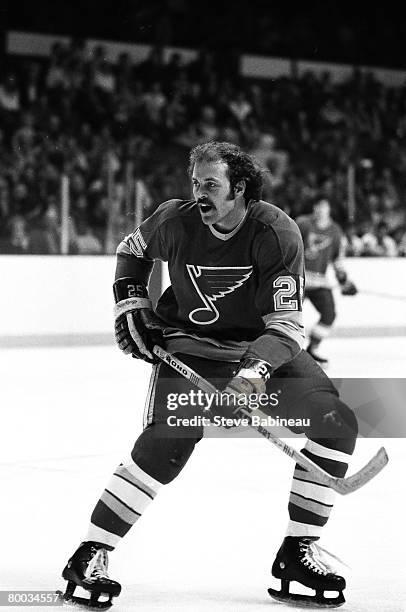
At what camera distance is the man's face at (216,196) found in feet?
6.82

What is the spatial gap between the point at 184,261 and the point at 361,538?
2.83 feet

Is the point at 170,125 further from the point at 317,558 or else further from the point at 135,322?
the point at 317,558

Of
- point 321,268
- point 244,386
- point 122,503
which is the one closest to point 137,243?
point 244,386

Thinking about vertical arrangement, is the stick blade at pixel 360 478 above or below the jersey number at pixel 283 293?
below

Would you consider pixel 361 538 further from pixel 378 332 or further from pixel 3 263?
pixel 378 332

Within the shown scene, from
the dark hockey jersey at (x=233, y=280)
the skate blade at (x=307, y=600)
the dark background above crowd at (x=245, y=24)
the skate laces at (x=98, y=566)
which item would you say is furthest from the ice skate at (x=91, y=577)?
the dark background above crowd at (x=245, y=24)

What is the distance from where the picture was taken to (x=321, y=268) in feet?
21.1

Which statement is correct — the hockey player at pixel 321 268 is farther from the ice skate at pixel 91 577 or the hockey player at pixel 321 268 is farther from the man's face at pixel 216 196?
the ice skate at pixel 91 577

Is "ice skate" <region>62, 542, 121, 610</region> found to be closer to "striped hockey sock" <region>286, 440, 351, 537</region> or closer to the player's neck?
"striped hockey sock" <region>286, 440, 351, 537</region>

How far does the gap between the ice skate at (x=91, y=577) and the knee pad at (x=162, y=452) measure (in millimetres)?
178

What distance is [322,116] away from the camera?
8688 millimetres

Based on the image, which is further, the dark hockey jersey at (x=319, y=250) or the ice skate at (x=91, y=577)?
the dark hockey jersey at (x=319, y=250)

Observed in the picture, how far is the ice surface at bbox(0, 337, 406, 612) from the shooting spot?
2139 mm

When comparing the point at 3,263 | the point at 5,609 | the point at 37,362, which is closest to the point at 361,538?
the point at 5,609
